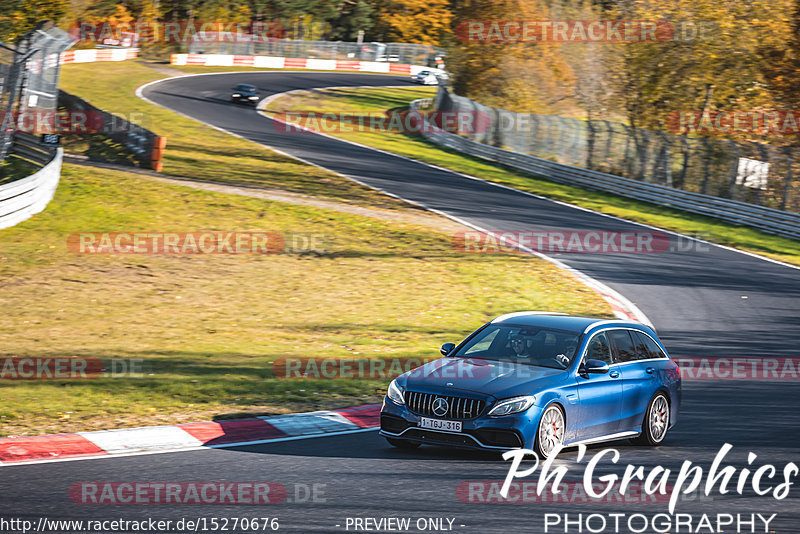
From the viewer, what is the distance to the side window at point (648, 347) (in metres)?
11.3

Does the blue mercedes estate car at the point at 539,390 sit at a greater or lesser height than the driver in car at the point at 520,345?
lesser

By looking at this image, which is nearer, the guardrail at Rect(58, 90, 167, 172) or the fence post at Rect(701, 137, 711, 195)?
the guardrail at Rect(58, 90, 167, 172)

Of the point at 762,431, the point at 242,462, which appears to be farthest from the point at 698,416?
the point at 242,462

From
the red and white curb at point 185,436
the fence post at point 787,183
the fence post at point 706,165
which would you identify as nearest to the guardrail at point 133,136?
the fence post at point 706,165

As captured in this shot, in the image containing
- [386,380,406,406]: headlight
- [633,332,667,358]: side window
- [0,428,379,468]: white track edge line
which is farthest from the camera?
[633,332,667,358]: side window

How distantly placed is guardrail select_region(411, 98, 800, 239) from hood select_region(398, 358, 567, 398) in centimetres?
2392

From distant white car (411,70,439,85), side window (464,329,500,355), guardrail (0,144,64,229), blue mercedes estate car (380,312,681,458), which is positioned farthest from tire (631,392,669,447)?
distant white car (411,70,439,85)

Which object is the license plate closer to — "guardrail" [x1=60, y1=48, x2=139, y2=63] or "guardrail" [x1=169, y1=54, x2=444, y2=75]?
"guardrail" [x1=60, y1=48, x2=139, y2=63]

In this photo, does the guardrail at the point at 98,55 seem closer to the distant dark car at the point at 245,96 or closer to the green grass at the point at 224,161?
the green grass at the point at 224,161

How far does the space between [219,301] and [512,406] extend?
1068 cm

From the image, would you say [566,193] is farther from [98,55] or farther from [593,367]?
[98,55]

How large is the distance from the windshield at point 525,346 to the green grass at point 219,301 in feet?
9.01

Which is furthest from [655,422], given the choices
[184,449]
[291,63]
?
[291,63]

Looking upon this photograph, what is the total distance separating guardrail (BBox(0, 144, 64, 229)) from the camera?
75.6 feet
